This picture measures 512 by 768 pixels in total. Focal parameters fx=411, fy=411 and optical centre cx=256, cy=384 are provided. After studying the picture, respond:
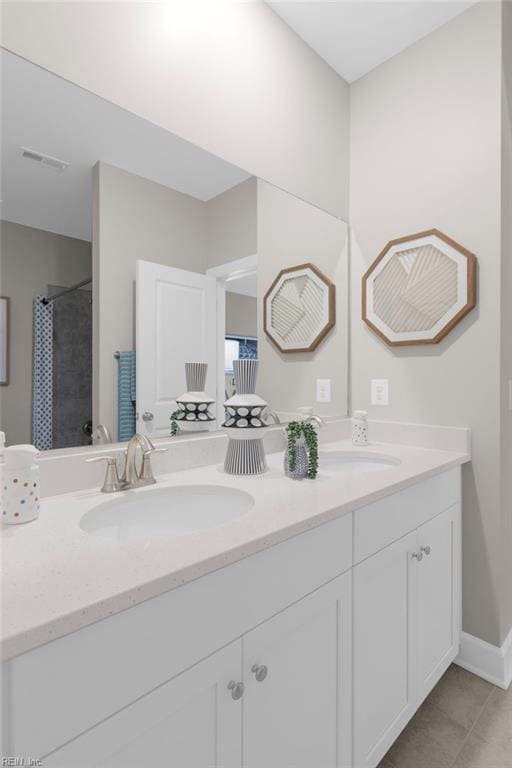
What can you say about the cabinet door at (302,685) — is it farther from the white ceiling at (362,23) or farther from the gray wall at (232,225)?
the white ceiling at (362,23)

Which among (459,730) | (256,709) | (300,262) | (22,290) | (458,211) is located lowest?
(459,730)

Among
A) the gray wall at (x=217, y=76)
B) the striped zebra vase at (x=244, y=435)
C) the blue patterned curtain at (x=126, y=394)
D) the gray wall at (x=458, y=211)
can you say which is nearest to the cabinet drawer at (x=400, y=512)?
the gray wall at (x=458, y=211)

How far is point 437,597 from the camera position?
4.78 feet

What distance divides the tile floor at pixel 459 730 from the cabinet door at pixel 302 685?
446 millimetres

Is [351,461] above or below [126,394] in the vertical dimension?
below

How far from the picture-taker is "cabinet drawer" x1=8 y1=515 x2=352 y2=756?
1.74 ft

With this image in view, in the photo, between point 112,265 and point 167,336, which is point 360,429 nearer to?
point 167,336

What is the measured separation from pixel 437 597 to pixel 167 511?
1031 millimetres

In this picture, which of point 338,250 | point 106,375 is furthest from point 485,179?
point 106,375

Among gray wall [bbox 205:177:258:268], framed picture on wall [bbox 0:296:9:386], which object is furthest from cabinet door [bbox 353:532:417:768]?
gray wall [bbox 205:177:258:268]

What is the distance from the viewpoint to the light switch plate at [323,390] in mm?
1951

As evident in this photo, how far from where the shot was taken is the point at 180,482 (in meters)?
1.19

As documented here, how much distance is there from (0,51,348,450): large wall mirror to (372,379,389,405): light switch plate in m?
0.62

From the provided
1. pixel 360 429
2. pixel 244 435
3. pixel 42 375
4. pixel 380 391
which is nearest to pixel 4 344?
pixel 42 375
